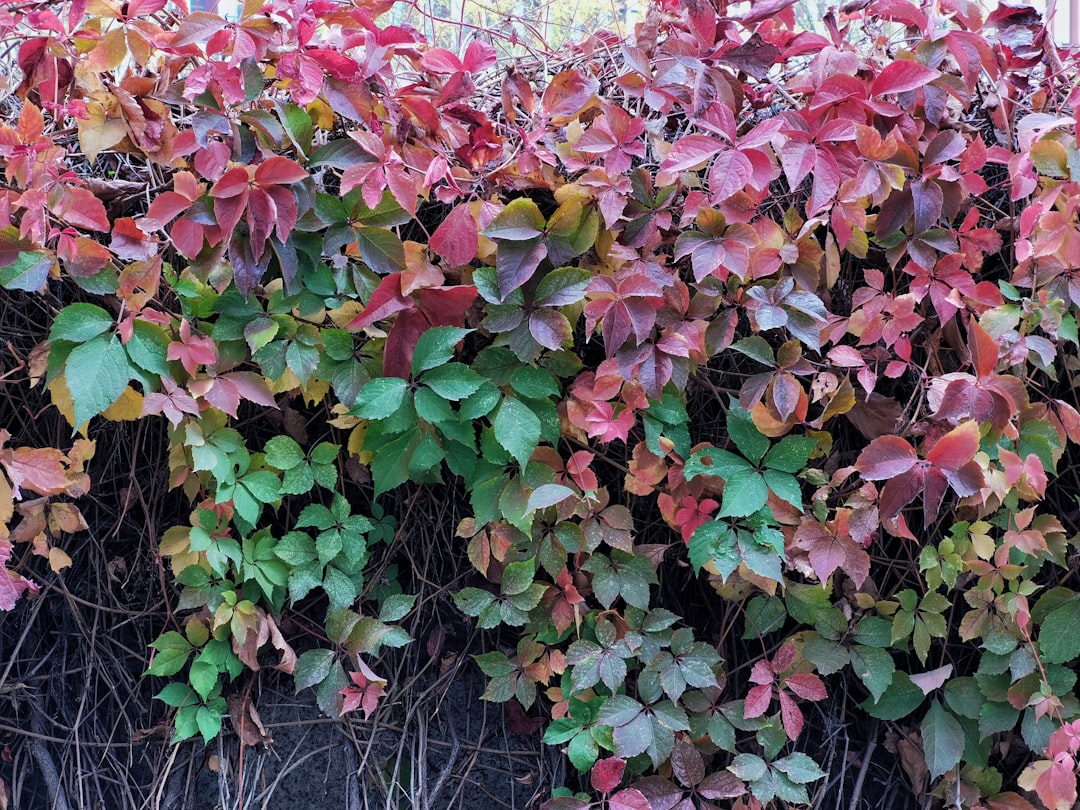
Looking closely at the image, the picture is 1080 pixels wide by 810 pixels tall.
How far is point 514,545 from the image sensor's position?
1.27 meters

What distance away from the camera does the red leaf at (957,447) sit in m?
1.06

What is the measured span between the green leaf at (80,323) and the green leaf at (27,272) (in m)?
0.05

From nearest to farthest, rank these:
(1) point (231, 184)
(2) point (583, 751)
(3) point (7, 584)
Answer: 1. (1) point (231, 184)
2. (3) point (7, 584)
3. (2) point (583, 751)

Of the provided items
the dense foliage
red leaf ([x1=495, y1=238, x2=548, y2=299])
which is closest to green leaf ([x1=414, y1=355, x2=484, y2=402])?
the dense foliage

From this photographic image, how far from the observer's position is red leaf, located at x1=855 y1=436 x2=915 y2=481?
3.61 ft

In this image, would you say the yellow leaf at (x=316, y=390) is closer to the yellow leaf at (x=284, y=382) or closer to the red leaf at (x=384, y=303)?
the yellow leaf at (x=284, y=382)

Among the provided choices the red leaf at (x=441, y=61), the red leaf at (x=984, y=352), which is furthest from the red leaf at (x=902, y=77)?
the red leaf at (x=441, y=61)

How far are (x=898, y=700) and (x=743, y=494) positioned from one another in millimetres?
451

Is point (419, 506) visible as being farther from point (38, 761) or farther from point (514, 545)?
point (38, 761)

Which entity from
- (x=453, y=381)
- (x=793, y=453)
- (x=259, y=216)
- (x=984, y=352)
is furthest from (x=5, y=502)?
(x=984, y=352)

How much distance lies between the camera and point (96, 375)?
106 cm

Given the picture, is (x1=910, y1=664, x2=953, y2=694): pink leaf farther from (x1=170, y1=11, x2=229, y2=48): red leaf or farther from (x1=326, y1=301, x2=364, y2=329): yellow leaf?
(x1=170, y1=11, x2=229, y2=48): red leaf

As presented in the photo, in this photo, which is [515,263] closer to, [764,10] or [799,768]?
[764,10]

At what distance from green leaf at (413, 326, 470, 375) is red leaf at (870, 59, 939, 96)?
0.65m
